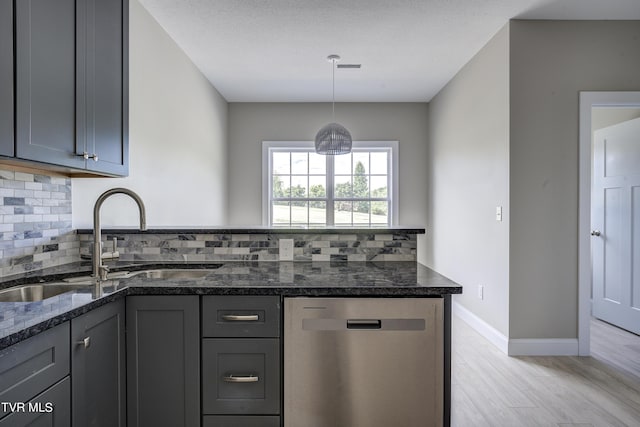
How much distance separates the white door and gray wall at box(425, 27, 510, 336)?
131cm

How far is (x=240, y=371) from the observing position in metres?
1.45

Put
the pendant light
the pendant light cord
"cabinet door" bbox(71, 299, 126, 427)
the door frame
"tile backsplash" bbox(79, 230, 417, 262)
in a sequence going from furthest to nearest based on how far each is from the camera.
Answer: the pendant light < the pendant light cord < the door frame < "tile backsplash" bbox(79, 230, 417, 262) < "cabinet door" bbox(71, 299, 126, 427)

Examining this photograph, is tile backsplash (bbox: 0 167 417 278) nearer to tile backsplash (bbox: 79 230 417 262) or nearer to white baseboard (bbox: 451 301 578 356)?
tile backsplash (bbox: 79 230 417 262)

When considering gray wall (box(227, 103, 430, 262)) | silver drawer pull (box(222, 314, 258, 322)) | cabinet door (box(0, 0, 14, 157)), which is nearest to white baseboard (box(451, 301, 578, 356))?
silver drawer pull (box(222, 314, 258, 322))

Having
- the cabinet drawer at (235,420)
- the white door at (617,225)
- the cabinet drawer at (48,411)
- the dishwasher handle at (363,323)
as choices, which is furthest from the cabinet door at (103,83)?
the white door at (617,225)

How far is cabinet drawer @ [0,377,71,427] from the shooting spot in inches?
37.4

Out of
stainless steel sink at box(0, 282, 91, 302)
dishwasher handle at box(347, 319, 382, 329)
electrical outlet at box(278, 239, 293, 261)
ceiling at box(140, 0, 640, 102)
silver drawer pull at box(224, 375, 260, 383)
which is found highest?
ceiling at box(140, 0, 640, 102)

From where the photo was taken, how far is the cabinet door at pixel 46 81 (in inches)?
48.7

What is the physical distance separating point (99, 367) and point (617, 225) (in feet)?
13.9

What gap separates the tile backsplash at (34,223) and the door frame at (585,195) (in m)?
3.44

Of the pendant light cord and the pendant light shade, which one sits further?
the pendant light shade

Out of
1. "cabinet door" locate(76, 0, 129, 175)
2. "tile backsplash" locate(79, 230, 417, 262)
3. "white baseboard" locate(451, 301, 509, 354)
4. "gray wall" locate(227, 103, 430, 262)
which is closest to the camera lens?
"cabinet door" locate(76, 0, 129, 175)

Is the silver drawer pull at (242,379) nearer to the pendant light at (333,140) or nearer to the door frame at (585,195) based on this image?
the door frame at (585,195)

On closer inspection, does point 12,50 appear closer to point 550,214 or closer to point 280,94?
point 550,214
